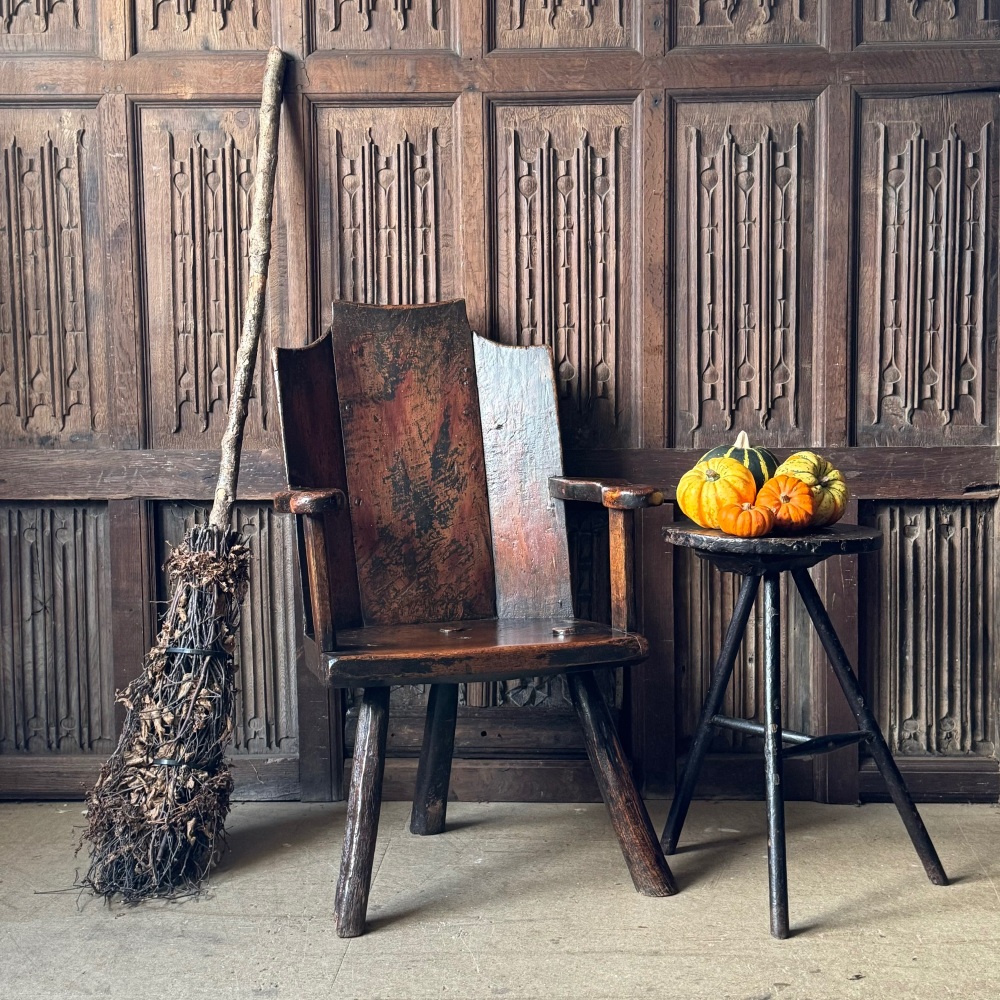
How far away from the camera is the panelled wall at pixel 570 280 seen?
283 cm

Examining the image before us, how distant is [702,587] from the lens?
2.96m

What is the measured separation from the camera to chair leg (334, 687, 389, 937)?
7.18 ft

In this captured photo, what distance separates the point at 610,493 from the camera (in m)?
2.38

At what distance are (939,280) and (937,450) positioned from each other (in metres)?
0.47

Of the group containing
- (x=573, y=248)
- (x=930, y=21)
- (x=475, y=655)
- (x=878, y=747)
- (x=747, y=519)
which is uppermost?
(x=930, y=21)

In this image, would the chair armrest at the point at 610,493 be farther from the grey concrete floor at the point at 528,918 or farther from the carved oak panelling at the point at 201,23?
the carved oak panelling at the point at 201,23

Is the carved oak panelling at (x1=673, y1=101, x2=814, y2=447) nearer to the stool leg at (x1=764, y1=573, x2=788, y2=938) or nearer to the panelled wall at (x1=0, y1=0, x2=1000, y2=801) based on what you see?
the panelled wall at (x1=0, y1=0, x2=1000, y2=801)

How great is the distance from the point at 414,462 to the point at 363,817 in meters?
0.92

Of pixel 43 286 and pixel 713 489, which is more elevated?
pixel 43 286

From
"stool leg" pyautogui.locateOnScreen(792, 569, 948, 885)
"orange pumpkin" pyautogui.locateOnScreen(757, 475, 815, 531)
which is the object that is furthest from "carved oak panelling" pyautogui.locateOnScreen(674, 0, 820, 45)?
"stool leg" pyautogui.locateOnScreen(792, 569, 948, 885)

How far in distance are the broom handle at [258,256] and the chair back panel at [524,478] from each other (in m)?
0.60

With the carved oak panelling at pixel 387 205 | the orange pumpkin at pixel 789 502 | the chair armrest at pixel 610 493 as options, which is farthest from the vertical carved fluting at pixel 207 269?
the orange pumpkin at pixel 789 502

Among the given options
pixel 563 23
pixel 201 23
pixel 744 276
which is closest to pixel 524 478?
pixel 744 276

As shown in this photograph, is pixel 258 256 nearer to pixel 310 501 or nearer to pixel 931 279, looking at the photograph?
pixel 310 501
